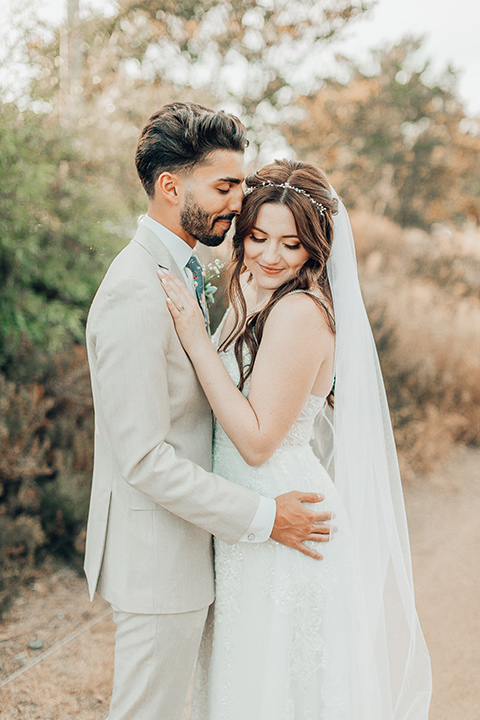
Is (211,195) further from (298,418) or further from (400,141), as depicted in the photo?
(400,141)

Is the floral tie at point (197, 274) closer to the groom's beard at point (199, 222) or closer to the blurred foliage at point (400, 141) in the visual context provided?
the groom's beard at point (199, 222)

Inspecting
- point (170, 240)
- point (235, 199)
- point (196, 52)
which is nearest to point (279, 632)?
point (170, 240)

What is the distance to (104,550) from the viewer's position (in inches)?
77.1

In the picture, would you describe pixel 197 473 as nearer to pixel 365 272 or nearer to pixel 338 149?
pixel 365 272

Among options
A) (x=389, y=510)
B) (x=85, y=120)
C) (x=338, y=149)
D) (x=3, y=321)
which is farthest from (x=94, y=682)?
(x=338, y=149)

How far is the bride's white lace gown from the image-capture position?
6.70 feet

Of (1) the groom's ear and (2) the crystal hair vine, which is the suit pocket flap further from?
(2) the crystal hair vine

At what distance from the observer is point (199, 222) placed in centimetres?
198

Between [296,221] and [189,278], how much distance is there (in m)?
0.45

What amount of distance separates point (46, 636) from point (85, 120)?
17.1 feet

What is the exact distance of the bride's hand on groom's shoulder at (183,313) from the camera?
1830 mm

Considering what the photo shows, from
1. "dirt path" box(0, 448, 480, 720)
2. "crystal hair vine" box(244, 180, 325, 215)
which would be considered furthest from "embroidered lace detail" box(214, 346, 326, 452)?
"dirt path" box(0, 448, 480, 720)

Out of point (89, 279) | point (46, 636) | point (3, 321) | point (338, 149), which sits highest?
point (338, 149)

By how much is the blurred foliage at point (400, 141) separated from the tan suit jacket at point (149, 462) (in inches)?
670
